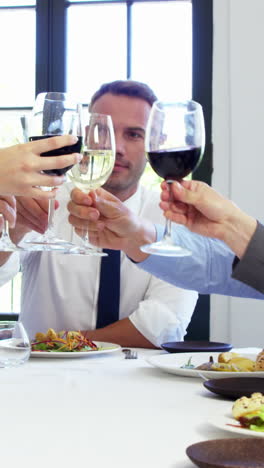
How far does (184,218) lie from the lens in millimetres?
1536

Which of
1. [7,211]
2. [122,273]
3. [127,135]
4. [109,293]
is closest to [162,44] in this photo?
[127,135]

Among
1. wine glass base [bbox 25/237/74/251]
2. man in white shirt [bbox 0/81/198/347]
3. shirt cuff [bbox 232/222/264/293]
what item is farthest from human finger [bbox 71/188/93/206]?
man in white shirt [bbox 0/81/198/347]

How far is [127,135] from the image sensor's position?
2.70m

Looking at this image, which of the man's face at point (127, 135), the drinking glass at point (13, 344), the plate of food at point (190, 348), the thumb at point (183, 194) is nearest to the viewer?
the thumb at point (183, 194)

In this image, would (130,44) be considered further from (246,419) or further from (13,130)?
(246,419)

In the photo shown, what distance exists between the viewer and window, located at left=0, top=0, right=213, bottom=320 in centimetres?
386

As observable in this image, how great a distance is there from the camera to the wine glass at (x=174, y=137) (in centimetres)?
126

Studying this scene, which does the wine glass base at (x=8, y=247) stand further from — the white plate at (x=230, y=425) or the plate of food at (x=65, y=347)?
the white plate at (x=230, y=425)

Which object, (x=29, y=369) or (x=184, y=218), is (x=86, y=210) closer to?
(x=184, y=218)

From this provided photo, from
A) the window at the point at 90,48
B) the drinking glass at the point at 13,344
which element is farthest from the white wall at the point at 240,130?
the drinking glass at the point at 13,344

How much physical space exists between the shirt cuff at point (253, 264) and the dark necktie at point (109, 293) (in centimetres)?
88

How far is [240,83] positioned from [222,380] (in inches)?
101

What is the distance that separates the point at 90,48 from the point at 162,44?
0.39m

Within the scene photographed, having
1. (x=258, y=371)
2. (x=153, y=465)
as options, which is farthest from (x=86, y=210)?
(x=153, y=465)
